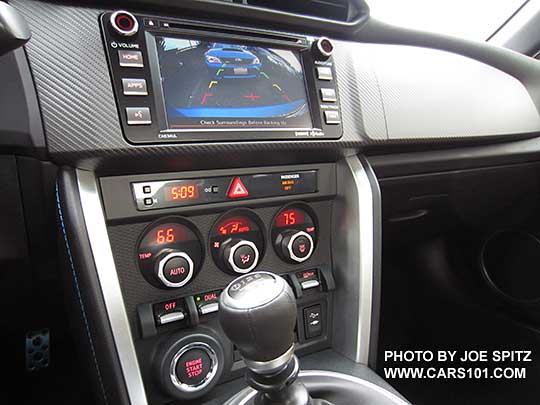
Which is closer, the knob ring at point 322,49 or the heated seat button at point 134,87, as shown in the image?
the heated seat button at point 134,87

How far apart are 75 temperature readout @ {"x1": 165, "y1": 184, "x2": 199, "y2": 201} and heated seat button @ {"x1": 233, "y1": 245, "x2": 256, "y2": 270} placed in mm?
128

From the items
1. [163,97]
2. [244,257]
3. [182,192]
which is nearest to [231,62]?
[163,97]

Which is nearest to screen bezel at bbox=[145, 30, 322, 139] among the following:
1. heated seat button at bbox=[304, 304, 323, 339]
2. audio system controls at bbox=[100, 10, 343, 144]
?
audio system controls at bbox=[100, 10, 343, 144]

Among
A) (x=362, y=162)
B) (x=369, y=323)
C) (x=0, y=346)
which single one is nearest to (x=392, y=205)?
(x=362, y=162)

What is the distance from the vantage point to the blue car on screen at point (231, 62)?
723 millimetres

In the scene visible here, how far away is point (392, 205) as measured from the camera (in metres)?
1.11

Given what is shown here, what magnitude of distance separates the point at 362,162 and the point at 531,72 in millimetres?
818

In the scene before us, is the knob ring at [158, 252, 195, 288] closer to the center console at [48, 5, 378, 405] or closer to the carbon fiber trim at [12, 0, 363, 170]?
the center console at [48, 5, 378, 405]

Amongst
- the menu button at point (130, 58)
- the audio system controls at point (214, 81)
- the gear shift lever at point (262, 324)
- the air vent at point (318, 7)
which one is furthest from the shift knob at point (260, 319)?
the air vent at point (318, 7)

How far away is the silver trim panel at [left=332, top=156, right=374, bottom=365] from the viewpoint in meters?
0.82

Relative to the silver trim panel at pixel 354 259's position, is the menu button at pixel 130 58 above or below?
above

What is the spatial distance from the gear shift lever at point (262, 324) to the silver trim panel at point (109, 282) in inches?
7.0

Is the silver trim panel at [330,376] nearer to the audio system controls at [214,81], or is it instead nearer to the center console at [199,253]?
the center console at [199,253]

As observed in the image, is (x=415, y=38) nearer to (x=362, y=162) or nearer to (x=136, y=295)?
(x=362, y=162)
